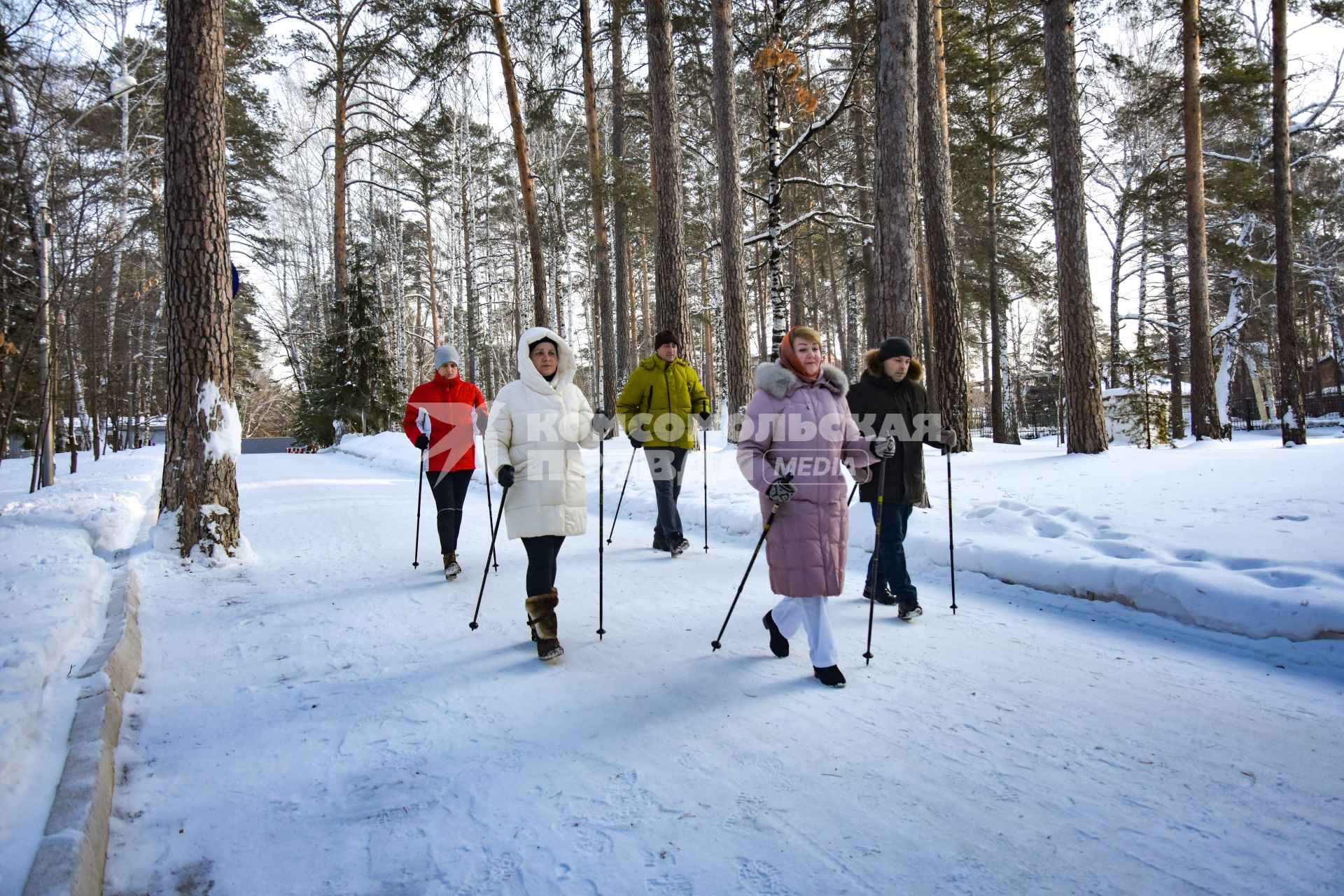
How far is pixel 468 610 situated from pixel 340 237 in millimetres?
20679

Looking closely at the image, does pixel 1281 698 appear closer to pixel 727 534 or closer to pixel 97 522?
pixel 727 534

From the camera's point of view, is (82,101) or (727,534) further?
(82,101)

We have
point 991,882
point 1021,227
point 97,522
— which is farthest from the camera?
point 1021,227

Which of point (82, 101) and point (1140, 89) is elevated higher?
point (1140, 89)

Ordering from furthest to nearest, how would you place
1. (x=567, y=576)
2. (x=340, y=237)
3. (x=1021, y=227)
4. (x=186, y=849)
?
1. (x=340, y=237)
2. (x=1021, y=227)
3. (x=567, y=576)
4. (x=186, y=849)

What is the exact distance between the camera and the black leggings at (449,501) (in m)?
6.06

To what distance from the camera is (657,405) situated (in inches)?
265

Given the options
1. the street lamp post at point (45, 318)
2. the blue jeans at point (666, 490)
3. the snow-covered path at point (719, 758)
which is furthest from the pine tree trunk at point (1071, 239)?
the street lamp post at point (45, 318)

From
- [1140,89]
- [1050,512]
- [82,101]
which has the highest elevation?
[1140,89]

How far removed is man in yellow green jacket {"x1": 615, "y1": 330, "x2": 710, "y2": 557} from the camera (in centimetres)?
662

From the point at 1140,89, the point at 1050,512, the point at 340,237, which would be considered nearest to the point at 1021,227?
the point at 1140,89

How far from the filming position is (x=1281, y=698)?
324 centimetres

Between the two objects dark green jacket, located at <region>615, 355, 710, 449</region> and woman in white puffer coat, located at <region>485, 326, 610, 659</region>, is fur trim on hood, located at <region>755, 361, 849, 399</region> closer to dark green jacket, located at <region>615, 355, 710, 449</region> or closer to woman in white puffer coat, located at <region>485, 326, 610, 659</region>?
woman in white puffer coat, located at <region>485, 326, 610, 659</region>

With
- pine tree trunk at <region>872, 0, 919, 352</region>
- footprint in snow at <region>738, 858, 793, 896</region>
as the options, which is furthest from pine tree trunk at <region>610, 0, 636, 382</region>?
footprint in snow at <region>738, 858, 793, 896</region>
